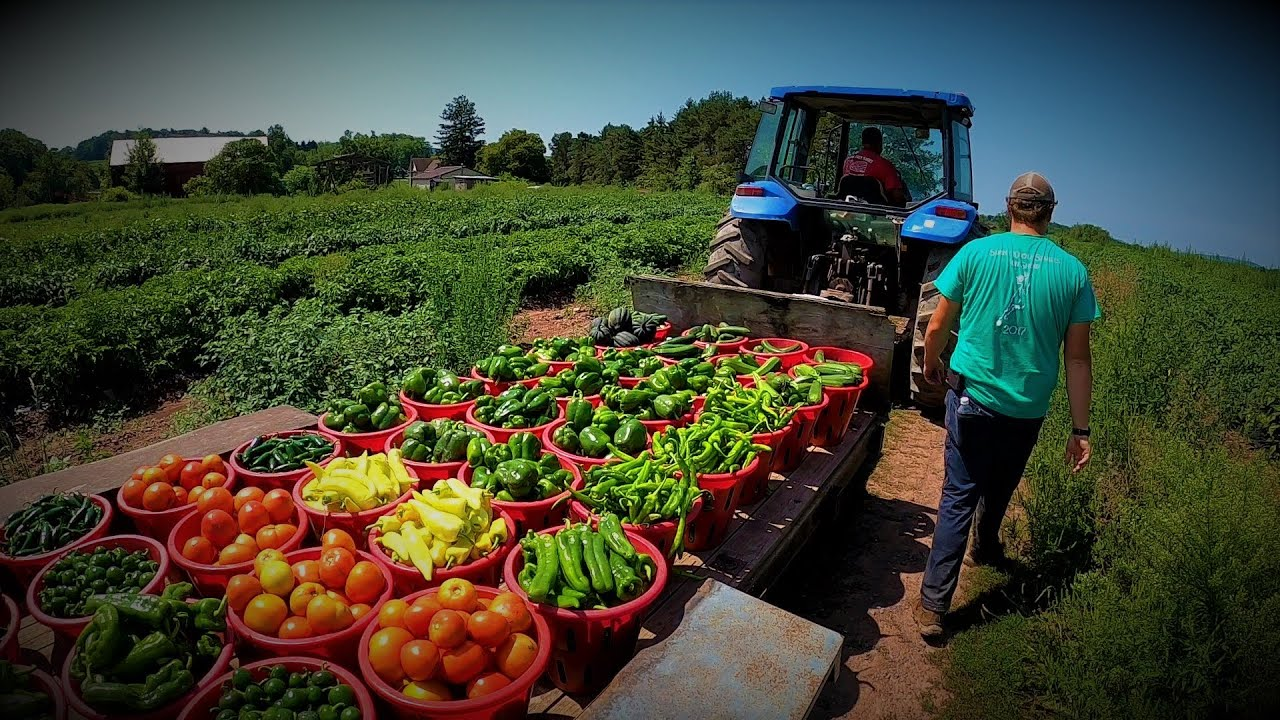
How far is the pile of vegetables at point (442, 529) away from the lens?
9.08 ft

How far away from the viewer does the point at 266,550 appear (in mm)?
2758

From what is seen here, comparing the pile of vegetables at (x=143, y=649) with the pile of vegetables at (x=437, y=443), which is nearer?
the pile of vegetables at (x=143, y=649)

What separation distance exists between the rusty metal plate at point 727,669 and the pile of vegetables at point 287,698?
816 millimetres

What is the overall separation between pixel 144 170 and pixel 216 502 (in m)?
58.1

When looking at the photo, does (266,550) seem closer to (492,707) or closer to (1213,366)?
(492,707)

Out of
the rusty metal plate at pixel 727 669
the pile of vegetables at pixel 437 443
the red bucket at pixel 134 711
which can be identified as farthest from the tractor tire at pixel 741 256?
the red bucket at pixel 134 711

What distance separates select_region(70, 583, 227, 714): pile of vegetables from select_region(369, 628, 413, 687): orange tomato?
60 centimetres

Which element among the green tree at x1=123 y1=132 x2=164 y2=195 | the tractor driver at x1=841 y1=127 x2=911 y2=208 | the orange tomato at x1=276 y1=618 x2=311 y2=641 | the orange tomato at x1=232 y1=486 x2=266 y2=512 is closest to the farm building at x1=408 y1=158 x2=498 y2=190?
the green tree at x1=123 y1=132 x2=164 y2=195

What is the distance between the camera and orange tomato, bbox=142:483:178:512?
10.6 ft

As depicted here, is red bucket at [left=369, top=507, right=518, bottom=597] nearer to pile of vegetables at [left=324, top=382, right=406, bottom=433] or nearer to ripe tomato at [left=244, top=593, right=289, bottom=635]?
ripe tomato at [left=244, top=593, right=289, bottom=635]

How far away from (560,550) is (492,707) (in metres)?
0.71

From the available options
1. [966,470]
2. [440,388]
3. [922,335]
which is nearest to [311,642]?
[440,388]

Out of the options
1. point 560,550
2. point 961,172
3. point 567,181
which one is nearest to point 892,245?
point 961,172

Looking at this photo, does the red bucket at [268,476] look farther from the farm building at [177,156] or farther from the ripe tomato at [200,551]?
the farm building at [177,156]
